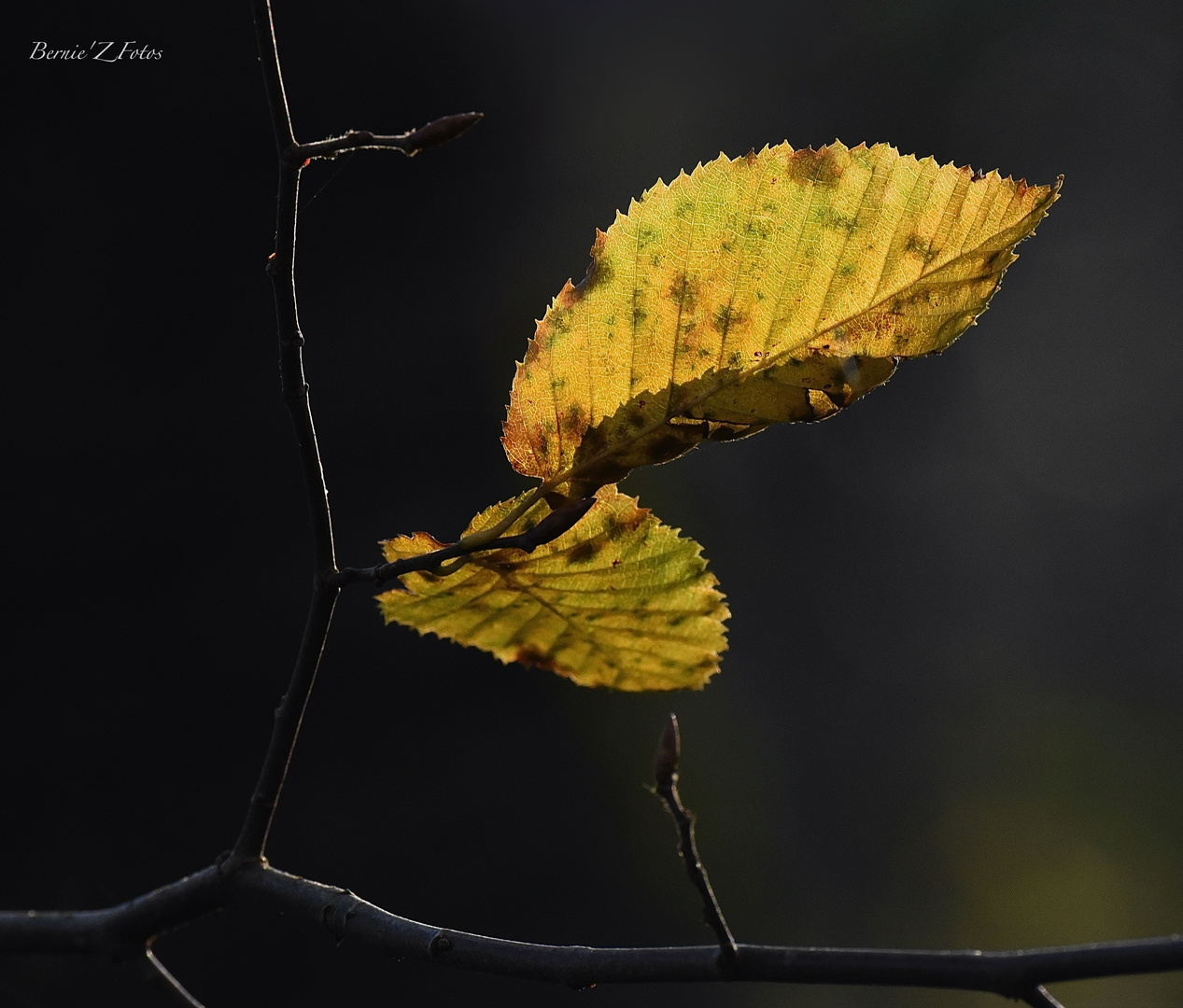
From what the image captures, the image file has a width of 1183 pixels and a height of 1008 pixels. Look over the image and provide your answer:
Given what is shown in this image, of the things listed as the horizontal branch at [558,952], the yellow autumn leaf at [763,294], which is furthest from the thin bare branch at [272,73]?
the horizontal branch at [558,952]

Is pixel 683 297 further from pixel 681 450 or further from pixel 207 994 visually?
pixel 207 994

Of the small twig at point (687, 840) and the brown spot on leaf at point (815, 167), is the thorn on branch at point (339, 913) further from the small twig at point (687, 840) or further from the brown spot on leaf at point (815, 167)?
the brown spot on leaf at point (815, 167)

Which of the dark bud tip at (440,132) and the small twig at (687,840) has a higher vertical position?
the dark bud tip at (440,132)

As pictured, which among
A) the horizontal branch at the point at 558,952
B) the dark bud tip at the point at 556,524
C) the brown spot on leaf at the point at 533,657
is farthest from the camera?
the brown spot on leaf at the point at 533,657

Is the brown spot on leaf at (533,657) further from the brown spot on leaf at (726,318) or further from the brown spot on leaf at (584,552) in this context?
the brown spot on leaf at (726,318)

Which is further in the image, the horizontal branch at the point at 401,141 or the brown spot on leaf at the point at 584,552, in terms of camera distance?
the brown spot on leaf at the point at 584,552

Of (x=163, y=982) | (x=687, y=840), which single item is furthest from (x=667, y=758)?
(x=163, y=982)

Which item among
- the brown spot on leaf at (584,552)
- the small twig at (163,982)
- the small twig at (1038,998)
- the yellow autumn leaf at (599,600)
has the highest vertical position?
the brown spot on leaf at (584,552)

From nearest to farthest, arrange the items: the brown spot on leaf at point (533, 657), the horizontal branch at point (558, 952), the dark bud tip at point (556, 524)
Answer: the horizontal branch at point (558, 952) → the dark bud tip at point (556, 524) → the brown spot on leaf at point (533, 657)

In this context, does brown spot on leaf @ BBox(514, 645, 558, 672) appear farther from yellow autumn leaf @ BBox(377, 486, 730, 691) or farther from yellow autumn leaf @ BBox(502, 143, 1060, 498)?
yellow autumn leaf @ BBox(502, 143, 1060, 498)

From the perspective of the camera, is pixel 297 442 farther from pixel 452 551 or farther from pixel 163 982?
pixel 163 982
